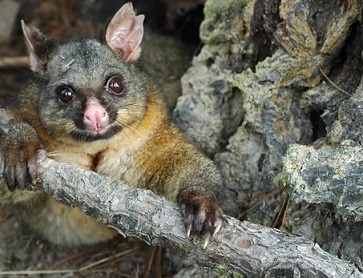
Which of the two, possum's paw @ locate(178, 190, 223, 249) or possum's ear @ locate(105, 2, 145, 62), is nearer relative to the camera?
possum's paw @ locate(178, 190, 223, 249)

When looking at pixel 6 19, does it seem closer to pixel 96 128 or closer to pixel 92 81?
pixel 92 81

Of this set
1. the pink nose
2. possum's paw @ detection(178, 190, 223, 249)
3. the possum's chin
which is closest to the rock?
the possum's chin

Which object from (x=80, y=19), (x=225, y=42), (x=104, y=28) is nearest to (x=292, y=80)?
(x=225, y=42)

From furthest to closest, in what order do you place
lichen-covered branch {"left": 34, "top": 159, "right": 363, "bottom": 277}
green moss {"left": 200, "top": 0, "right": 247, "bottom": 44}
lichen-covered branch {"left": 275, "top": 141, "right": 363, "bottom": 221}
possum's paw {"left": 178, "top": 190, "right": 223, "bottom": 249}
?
green moss {"left": 200, "top": 0, "right": 247, "bottom": 44} < lichen-covered branch {"left": 275, "top": 141, "right": 363, "bottom": 221} < possum's paw {"left": 178, "top": 190, "right": 223, "bottom": 249} < lichen-covered branch {"left": 34, "top": 159, "right": 363, "bottom": 277}

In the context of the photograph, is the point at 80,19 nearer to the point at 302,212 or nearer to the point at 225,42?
the point at 225,42

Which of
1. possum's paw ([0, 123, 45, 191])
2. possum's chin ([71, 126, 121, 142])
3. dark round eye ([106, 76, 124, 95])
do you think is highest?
dark round eye ([106, 76, 124, 95])

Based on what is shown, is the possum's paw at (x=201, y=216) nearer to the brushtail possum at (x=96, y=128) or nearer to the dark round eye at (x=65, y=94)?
the brushtail possum at (x=96, y=128)

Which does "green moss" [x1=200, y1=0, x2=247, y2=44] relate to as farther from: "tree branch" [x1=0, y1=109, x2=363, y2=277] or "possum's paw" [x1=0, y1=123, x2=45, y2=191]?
"tree branch" [x1=0, y1=109, x2=363, y2=277]

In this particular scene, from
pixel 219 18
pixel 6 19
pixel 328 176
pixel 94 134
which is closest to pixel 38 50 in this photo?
pixel 94 134

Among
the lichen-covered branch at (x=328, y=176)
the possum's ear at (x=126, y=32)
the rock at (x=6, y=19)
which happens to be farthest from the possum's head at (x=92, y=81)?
the rock at (x=6, y=19)
